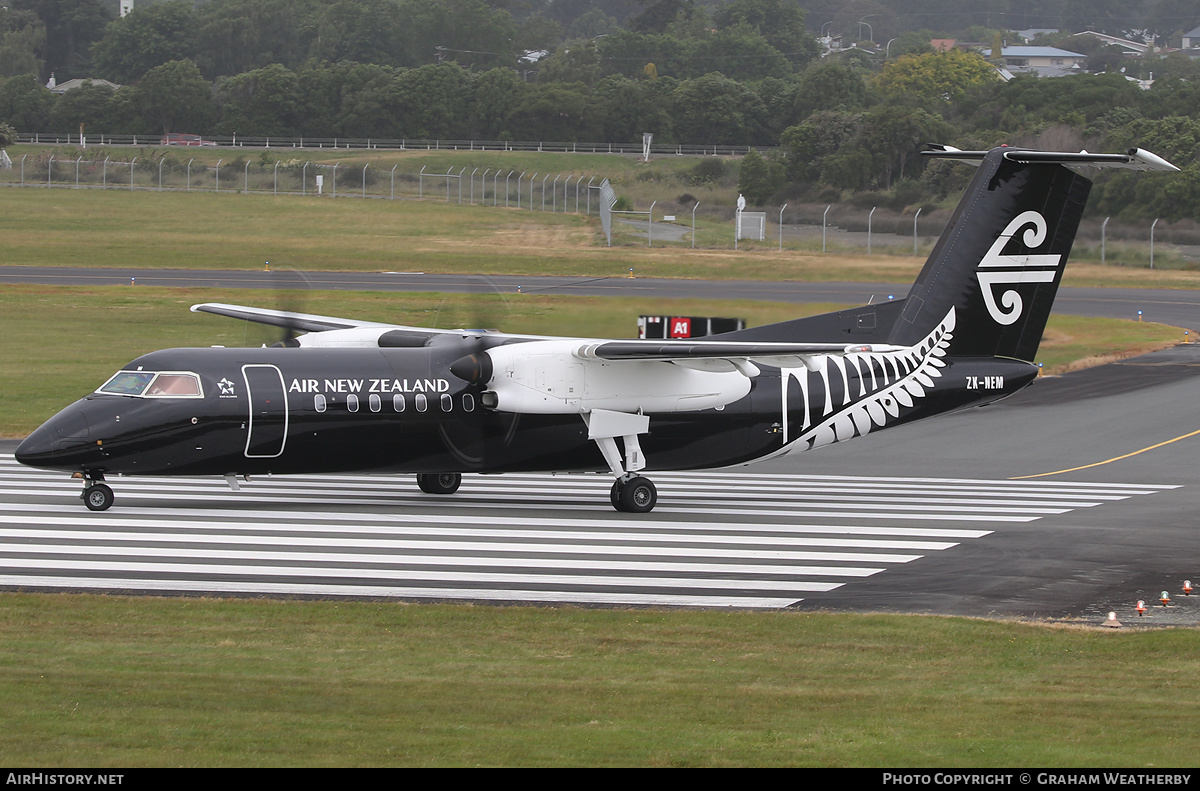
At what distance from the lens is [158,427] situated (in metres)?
19.8

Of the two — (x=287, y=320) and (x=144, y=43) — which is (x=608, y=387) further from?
(x=144, y=43)

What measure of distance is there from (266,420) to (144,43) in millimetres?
150243

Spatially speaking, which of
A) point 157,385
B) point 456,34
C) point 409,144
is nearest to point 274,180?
point 409,144

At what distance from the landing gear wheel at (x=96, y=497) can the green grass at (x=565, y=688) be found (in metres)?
5.50

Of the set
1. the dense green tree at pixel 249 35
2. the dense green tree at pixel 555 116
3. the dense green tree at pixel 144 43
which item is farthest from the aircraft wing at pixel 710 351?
the dense green tree at pixel 144 43

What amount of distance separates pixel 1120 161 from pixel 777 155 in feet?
239

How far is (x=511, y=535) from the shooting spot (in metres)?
19.6

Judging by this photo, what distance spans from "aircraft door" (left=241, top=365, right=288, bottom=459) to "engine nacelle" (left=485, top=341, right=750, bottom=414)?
323 centimetres

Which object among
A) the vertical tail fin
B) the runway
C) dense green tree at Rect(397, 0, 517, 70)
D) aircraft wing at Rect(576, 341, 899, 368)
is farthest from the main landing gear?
dense green tree at Rect(397, 0, 517, 70)

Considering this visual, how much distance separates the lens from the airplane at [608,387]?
20078 mm

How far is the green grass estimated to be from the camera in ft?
32.9

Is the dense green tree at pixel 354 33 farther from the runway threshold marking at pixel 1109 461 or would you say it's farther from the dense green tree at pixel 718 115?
the runway threshold marking at pixel 1109 461

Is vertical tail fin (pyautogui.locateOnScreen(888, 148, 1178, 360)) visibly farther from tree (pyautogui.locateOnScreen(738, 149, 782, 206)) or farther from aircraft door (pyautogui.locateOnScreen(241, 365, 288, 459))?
tree (pyautogui.locateOnScreen(738, 149, 782, 206))

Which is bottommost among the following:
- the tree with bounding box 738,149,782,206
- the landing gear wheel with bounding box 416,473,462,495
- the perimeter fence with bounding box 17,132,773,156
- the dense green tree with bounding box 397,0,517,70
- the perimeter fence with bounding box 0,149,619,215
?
the landing gear wheel with bounding box 416,473,462,495
